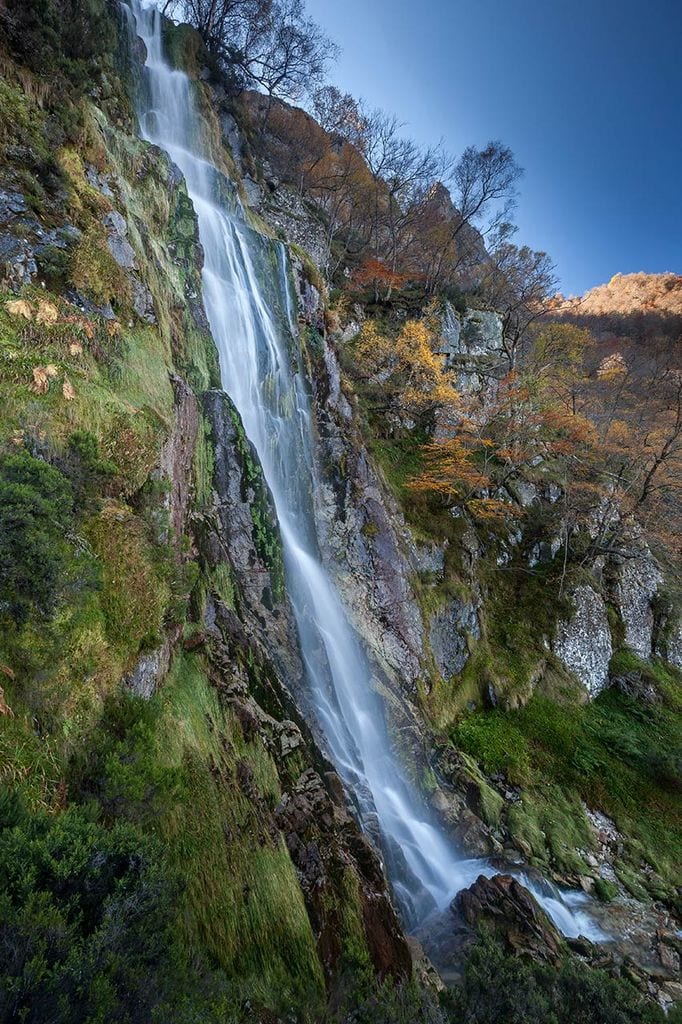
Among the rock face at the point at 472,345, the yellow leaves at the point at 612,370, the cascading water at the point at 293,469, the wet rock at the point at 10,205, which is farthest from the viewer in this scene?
the yellow leaves at the point at 612,370

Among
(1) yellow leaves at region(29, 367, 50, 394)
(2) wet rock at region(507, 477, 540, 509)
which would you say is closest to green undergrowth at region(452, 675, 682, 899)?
(2) wet rock at region(507, 477, 540, 509)

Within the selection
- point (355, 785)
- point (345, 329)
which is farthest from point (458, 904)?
point (345, 329)

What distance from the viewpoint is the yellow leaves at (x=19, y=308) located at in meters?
5.54

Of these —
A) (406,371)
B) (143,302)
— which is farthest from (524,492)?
(143,302)

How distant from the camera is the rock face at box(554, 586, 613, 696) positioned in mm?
15219

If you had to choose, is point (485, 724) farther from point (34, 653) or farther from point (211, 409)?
point (34, 653)

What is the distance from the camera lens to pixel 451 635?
13656 millimetres

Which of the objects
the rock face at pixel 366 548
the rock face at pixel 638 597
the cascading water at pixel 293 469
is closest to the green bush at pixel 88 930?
the cascading water at pixel 293 469

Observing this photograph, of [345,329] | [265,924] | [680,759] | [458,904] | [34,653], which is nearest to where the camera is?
[34,653]

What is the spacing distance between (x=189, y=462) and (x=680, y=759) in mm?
14451

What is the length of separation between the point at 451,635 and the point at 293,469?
6.66 meters

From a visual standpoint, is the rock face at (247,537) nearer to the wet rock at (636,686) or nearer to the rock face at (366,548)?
the rock face at (366,548)

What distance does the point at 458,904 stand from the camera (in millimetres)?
7781

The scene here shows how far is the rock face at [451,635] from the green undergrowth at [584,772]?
1.49 metres
